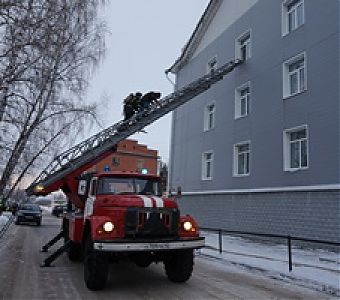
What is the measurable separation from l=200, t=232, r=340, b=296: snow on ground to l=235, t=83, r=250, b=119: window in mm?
6835

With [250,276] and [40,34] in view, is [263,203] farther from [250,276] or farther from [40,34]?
[40,34]

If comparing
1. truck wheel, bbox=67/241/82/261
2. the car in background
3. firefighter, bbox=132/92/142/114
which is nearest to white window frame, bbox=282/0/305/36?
firefighter, bbox=132/92/142/114

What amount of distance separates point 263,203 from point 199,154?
7292 mm

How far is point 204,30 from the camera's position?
→ 2498 centimetres

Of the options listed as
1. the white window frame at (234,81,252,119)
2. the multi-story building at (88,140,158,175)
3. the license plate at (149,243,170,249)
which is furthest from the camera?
the multi-story building at (88,140,158,175)

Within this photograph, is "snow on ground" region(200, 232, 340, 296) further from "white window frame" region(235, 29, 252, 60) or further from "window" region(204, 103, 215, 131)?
"white window frame" region(235, 29, 252, 60)

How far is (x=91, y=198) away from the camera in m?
8.40

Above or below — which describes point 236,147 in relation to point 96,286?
above

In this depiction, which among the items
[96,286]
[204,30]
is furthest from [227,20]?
[96,286]

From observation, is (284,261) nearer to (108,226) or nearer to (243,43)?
(108,226)

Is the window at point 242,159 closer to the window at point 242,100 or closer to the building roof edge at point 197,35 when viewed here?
the window at point 242,100

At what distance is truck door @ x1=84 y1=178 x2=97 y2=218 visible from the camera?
26.7 ft

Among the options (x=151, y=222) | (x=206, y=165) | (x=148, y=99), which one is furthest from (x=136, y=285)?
(x=206, y=165)

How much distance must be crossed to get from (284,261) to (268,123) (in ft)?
25.2
